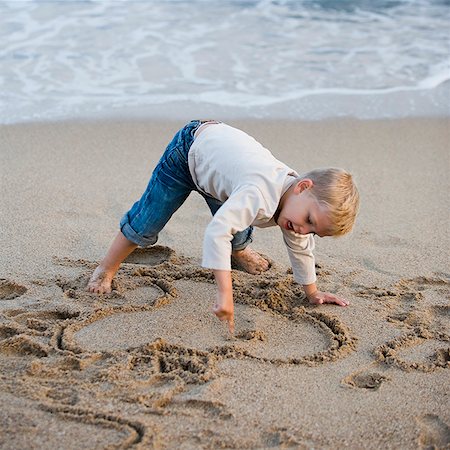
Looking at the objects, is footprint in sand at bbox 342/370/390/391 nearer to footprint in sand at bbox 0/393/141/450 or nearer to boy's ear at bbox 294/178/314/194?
boy's ear at bbox 294/178/314/194

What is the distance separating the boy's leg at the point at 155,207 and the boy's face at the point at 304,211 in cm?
57

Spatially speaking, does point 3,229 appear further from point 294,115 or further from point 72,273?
point 294,115

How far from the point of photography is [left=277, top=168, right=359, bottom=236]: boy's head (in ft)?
9.24

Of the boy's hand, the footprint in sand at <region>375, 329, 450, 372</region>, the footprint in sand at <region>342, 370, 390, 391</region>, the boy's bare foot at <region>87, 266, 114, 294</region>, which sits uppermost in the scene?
the boy's hand

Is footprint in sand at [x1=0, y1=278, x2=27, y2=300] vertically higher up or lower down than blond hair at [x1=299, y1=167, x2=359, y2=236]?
lower down

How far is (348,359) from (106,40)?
556cm

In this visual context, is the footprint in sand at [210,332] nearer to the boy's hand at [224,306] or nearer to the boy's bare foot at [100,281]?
the boy's hand at [224,306]

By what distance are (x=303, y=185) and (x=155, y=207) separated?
756 millimetres

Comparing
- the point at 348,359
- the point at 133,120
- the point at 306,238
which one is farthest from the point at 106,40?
the point at 348,359

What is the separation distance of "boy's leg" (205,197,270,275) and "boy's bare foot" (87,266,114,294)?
2.06ft

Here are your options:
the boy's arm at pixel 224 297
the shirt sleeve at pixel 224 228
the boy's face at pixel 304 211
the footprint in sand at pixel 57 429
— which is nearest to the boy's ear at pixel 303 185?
the boy's face at pixel 304 211

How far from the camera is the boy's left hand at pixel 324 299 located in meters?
3.24

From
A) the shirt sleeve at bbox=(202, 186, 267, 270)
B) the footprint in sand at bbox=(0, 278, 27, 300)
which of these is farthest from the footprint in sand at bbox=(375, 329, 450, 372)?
the footprint in sand at bbox=(0, 278, 27, 300)

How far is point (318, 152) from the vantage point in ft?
17.0
